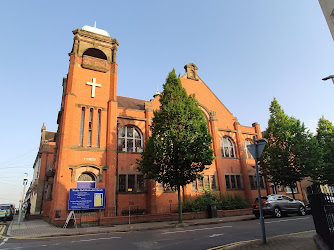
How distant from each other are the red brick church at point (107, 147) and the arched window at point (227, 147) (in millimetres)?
131

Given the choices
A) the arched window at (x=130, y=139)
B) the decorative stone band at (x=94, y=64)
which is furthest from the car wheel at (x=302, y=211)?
the decorative stone band at (x=94, y=64)

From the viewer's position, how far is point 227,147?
27828 millimetres

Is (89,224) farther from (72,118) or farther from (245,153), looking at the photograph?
(245,153)

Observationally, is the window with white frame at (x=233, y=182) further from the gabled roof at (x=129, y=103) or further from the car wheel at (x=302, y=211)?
the gabled roof at (x=129, y=103)

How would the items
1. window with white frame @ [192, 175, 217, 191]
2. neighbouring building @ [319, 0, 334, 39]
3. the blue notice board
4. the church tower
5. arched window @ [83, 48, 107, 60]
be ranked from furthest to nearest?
arched window @ [83, 48, 107, 60] → window with white frame @ [192, 175, 217, 191] → the church tower → the blue notice board → neighbouring building @ [319, 0, 334, 39]

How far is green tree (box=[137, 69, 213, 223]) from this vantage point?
654 inches

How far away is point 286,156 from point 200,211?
10.9 m

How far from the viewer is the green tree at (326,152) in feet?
82.6

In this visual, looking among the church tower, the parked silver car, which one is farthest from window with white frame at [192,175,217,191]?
the church tower

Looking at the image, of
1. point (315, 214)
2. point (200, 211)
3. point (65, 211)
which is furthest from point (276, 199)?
point (65, 211)

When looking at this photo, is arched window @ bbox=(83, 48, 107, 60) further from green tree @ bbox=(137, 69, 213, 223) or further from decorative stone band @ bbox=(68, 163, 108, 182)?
decorative stone band @ bbox=(68, 163, 108, 182)

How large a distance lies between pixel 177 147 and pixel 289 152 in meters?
13.4

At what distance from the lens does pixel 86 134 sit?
20.0 meters

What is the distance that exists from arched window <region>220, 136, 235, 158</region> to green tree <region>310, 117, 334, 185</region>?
8.97m
